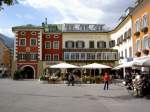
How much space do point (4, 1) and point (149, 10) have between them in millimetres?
23790

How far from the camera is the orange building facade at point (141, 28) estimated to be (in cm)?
4312

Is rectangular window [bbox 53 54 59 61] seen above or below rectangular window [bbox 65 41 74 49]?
below

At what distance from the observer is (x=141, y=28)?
150 ft

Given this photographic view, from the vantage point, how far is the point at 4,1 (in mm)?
23062

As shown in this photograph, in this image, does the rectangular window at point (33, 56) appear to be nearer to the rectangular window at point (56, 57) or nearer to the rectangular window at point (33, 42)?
the rectangular window at point (33, 42)

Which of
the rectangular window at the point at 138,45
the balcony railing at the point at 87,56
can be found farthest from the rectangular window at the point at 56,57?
the rectangular window at the point at 138,45

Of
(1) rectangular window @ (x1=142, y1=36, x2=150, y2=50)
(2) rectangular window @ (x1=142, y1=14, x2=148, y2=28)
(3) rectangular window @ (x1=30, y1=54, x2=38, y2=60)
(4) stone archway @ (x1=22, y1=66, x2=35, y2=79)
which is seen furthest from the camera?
(4) stone archway @ (x1=22, y1=66, x2=35, y2=79)

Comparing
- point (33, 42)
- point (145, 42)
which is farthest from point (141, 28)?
point (33, 42)

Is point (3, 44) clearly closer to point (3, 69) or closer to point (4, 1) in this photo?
point (3, 69)

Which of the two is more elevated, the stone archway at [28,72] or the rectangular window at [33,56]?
the rectangular window at [33,56]

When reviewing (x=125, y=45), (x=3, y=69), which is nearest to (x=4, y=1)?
(x=125, y=45)

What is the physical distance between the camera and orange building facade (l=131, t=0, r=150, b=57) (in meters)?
43.1

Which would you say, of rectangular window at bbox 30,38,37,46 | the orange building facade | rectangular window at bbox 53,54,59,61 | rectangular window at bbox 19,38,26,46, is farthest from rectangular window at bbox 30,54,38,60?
the orange building facade

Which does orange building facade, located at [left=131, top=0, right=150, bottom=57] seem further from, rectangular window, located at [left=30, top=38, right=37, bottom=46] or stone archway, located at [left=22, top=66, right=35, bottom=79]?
stone archway, located at [left=22, top=66, right=35, bottom=79]
